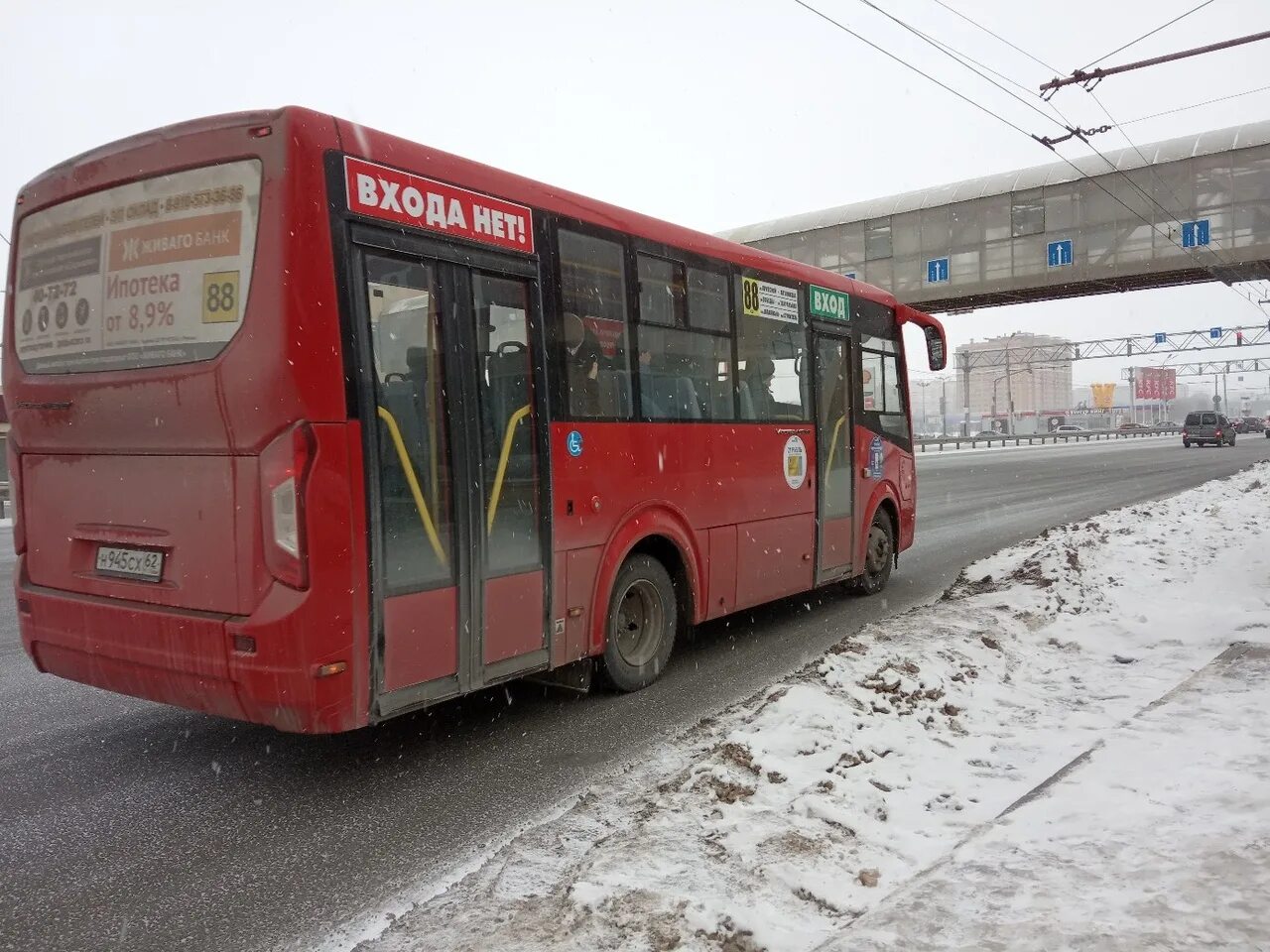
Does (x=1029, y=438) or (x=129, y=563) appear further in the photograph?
(x=1029, y=438)

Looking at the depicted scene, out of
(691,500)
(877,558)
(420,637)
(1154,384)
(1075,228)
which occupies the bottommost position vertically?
(877,558)

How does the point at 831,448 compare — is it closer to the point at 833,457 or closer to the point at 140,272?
the point at 833,457

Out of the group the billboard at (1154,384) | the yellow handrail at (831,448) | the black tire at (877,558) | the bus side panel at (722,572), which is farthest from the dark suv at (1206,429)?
the bus side panel at (722,572)

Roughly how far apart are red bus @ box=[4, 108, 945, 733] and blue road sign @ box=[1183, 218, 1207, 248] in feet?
90.2

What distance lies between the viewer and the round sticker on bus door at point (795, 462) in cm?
768

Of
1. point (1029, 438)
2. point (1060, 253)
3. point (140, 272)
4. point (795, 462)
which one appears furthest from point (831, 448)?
point (1029, 438)

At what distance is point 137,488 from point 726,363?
399 centimetres

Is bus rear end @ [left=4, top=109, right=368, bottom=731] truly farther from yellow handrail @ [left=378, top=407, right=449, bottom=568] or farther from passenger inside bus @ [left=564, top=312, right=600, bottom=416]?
passenger inside bus @ [left=564, top=312, right=600, bottom=416]

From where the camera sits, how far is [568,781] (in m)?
4.52

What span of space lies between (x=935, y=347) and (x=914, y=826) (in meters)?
7.59

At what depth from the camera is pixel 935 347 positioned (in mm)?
10414

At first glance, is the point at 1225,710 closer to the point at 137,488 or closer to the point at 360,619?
the point at 360,619

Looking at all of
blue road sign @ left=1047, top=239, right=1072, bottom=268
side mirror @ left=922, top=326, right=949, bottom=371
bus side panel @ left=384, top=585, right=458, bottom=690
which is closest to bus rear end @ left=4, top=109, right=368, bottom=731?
bus side panel @ left=384, top=585, right=458, bottom=690

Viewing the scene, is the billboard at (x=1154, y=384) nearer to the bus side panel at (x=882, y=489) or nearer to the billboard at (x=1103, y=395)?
the billboard at (x=1103, y=395)
